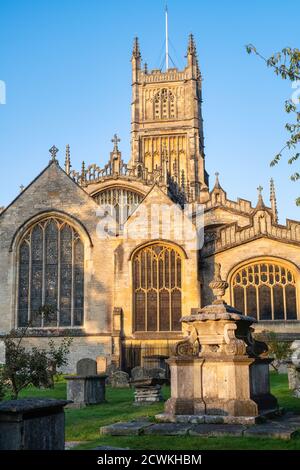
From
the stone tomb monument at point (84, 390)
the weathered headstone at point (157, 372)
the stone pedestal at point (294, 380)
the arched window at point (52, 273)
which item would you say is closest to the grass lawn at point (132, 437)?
the stone pedestal at point (294, 380)

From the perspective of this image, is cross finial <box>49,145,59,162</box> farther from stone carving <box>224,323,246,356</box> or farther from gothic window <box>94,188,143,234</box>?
stone carving <box>224,323,246,356</box>

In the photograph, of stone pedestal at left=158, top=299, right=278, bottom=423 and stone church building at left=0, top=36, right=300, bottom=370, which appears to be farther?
stone church building at left=0, top=36, right=300, bottom=370

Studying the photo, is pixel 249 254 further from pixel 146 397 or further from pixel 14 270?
pixel 146 397

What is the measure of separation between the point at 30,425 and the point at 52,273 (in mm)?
26113

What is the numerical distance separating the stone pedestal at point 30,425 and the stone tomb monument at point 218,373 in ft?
15.9

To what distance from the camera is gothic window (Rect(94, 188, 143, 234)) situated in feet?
161

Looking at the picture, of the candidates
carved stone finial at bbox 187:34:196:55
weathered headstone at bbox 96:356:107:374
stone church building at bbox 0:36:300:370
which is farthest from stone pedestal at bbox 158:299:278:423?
carved stone finial at bbox 187:34:196:55

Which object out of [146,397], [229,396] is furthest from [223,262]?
[229,396]

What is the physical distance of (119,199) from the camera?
49938 millimetres

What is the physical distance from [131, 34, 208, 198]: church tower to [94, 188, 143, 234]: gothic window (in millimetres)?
13261

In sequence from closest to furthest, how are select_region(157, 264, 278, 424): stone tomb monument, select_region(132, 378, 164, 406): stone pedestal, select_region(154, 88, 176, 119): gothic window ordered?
select_region(157, 264, 278, 424): stone tomb monument < select_region(132, 378, 164, 406): stone pedestal < select_region(154, 88, 176, 119): gothic window

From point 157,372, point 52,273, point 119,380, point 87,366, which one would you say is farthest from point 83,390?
point 52,273

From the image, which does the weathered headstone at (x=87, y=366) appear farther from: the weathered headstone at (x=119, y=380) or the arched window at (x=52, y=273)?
the arched window at (x=52, y=273)

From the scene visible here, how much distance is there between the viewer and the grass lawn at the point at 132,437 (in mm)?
9906
